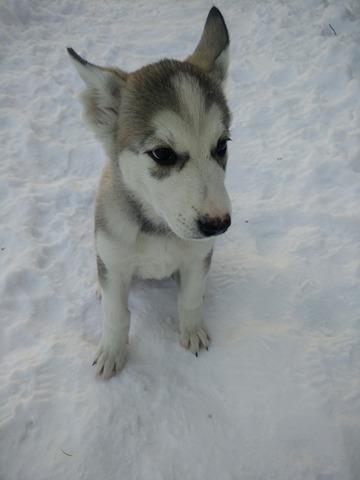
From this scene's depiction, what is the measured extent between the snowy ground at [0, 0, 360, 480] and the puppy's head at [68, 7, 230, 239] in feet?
4.26

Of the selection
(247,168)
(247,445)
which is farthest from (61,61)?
(247,445)

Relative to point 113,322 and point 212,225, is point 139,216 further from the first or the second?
point 113,322

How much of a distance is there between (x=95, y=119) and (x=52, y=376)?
1.95m

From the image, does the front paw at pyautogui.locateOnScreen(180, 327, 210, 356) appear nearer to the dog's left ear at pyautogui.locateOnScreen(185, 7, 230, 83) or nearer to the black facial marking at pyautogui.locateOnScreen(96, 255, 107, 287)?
the black facial marking at pyautogui.locateOnScreen(96, 255, 107, 287)

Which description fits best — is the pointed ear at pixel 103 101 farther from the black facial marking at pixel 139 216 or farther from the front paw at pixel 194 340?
the front paw at pixel 194 340

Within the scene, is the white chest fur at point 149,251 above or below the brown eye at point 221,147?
below

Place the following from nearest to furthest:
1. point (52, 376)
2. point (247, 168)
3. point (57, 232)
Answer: point (52, 376)
point (57, 232)
point (247, 168)

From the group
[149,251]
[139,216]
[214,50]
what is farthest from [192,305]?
[214,50]

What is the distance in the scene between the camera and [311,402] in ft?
9.64

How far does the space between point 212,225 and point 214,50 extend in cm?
153

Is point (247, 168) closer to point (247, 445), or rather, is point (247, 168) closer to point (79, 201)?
point (79, 201)

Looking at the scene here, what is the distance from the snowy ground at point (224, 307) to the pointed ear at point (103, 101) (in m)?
1.61

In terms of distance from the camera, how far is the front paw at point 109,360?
3129 millimetres

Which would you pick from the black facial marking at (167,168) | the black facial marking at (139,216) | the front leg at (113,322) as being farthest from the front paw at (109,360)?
the black facial marking at (167,168)
